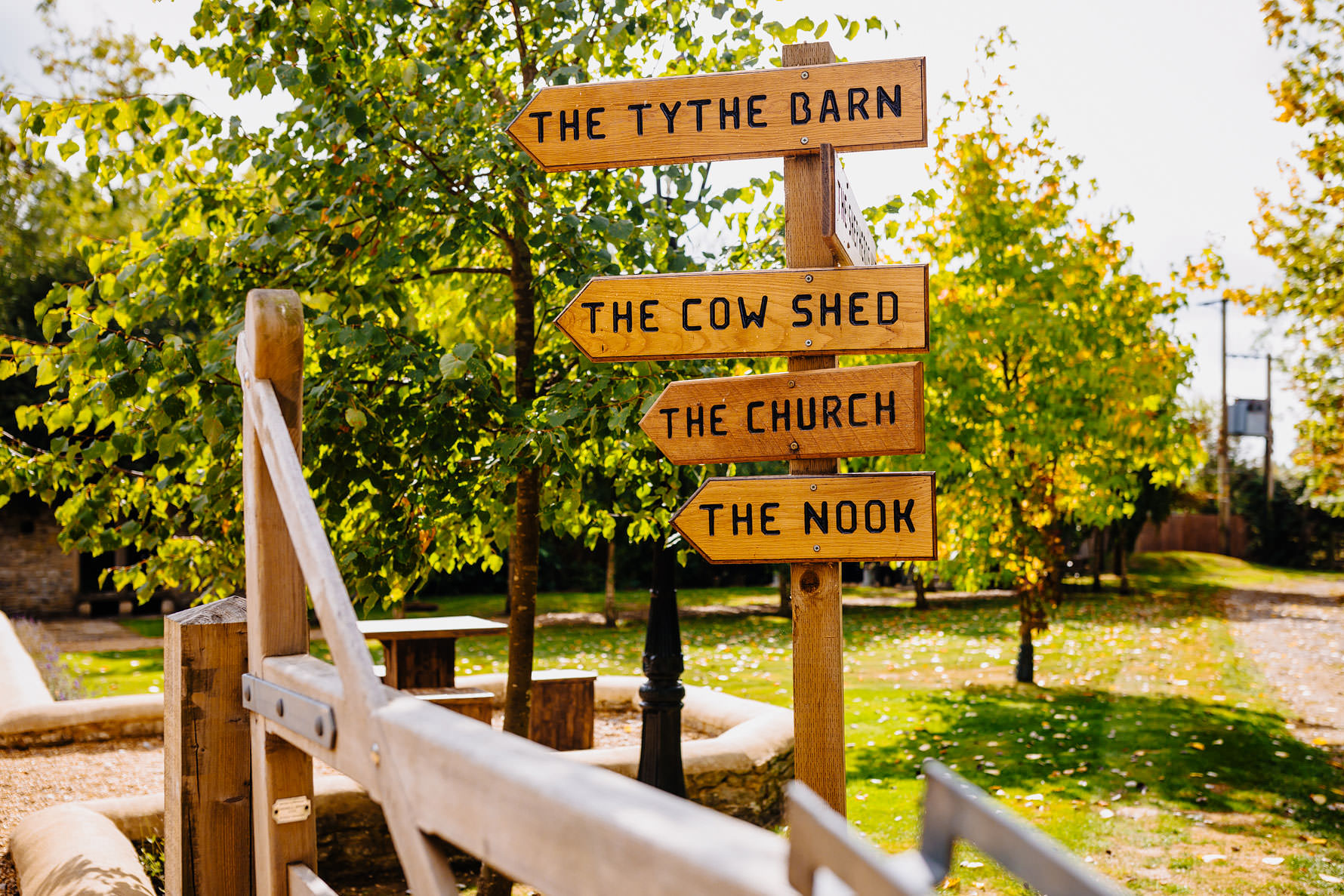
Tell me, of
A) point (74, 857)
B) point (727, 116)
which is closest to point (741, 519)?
point (727, 116)

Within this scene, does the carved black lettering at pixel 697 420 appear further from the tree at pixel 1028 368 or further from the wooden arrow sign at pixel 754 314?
the tree at pixel 1028 368

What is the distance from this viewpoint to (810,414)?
300cm

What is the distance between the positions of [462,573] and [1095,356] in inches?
628

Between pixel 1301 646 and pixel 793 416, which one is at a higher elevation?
pixel 793 416

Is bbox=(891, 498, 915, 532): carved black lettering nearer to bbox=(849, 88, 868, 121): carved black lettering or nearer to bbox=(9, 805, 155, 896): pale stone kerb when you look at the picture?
bbox=(849, 88, 868, 121): carved black lettering

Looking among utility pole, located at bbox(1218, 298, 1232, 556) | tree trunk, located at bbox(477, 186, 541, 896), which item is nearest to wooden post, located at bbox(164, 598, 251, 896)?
tree trunk, located at bbox(477, 186, 541, 896)

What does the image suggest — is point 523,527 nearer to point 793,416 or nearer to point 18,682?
point 793,416

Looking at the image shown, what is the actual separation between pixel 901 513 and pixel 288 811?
1.75m

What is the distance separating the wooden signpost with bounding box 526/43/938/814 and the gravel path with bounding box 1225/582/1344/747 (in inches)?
319

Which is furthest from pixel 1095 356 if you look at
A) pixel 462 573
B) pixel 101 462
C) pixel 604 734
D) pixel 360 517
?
pixel 462 573

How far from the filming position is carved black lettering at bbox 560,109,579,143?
3.17 meters

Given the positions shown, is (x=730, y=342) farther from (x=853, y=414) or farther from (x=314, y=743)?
(x=314, y=743)

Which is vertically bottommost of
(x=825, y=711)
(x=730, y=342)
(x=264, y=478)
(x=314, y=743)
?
(x=825, y=711)

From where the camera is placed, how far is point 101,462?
4.37 m
